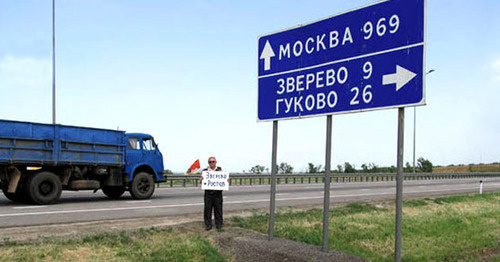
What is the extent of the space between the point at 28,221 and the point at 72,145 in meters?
4.73

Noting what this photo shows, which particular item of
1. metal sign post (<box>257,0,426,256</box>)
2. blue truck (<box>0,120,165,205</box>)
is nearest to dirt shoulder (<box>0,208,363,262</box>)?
metal sign post (<box>257,0,426,256</box>)

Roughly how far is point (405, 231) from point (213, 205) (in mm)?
4718

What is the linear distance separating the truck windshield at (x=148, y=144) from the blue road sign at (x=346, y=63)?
10074 mm

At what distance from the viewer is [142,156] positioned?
58.2 ft

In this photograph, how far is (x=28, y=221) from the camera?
11.3 metres

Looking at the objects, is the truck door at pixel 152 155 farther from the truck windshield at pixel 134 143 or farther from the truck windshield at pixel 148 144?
the truck windshield at pixel 134 143

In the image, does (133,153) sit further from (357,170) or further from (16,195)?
(357,170)

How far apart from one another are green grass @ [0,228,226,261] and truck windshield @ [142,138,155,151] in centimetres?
975

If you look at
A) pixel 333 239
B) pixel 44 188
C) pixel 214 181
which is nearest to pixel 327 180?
pixel 333 239

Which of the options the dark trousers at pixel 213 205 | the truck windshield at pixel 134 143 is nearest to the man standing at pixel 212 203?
the dark trousers at pixel 213 205

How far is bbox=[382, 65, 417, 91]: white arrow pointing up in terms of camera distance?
6259mm

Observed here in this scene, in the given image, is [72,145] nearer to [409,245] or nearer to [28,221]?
[28,221]

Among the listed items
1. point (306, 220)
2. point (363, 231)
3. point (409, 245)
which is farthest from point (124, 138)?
point (409, 245)

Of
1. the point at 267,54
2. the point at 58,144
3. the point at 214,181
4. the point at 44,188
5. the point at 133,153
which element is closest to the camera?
the point at 267,54
